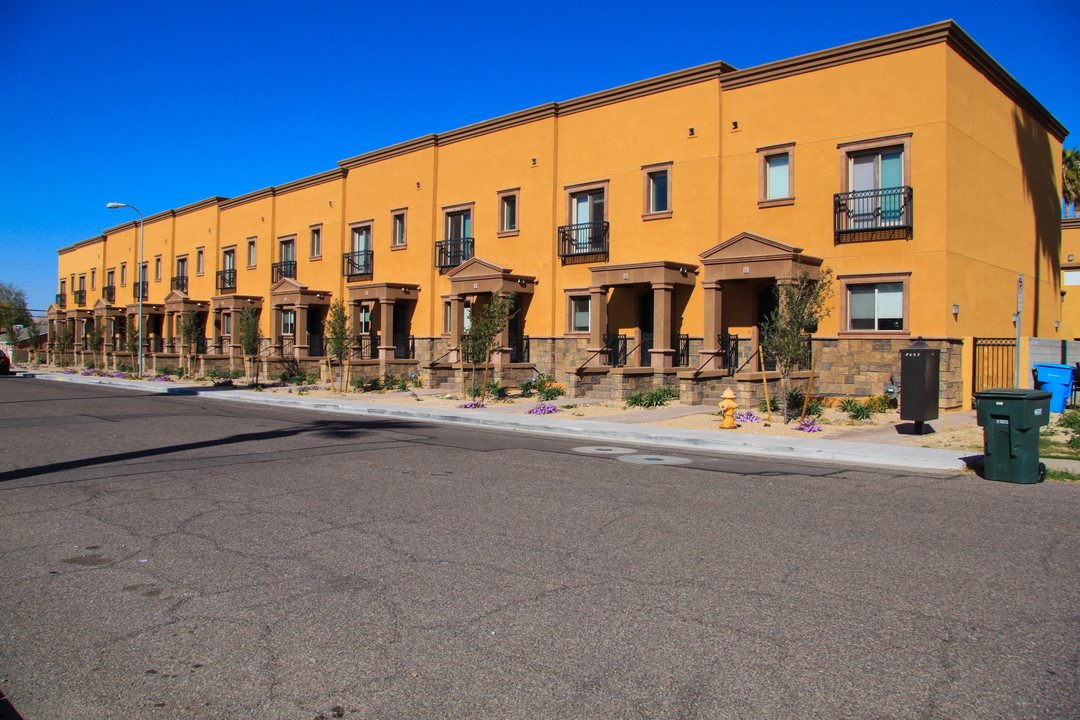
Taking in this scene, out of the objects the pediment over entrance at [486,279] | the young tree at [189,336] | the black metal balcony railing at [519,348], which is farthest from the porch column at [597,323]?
the young tree at [189,336]

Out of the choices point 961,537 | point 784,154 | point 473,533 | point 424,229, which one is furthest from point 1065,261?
point 473,533

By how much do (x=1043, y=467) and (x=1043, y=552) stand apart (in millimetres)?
4762

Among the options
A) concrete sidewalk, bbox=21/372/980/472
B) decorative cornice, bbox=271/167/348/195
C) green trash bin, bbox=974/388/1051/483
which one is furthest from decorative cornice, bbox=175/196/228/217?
green trash bin, bbox=974/388/1051/483

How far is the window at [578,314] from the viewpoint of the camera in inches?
1059

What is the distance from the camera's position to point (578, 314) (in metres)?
27.1

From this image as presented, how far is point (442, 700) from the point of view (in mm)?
3869

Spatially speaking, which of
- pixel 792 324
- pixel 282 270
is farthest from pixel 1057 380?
pixel 282 270

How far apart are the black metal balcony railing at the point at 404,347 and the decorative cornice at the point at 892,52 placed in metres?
16.6

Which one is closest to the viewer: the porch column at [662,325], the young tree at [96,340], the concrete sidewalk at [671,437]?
the concrete sidewalk at [671,437]

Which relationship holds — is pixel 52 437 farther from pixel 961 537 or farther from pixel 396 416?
pixel 961 537

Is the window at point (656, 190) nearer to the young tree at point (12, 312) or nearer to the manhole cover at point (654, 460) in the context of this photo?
the manhole cover at point (654, 460)

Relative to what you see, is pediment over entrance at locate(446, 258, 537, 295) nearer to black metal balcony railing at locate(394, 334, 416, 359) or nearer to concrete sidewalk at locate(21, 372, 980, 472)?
black metal balcony railing at locate(394, 334, 416, 359)

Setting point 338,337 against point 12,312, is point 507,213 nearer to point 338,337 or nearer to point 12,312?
point 338,337

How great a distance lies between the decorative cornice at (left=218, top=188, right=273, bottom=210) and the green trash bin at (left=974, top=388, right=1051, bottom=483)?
3788cm
